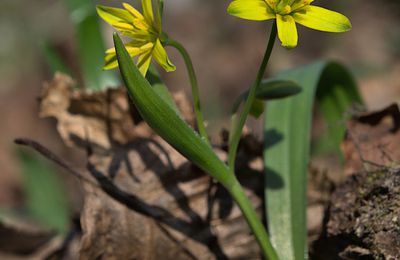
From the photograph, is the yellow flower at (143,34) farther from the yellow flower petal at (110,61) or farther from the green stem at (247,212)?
the green stem at (247,212)

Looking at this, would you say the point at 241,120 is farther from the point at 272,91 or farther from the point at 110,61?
the point at 110,61

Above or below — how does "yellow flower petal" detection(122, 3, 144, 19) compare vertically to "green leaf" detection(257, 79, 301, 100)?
above

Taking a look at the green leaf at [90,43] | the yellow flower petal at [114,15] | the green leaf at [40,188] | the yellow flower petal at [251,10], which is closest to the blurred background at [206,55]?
the green leaf at [40,188]

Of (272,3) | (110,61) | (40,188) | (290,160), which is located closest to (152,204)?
(290,160)

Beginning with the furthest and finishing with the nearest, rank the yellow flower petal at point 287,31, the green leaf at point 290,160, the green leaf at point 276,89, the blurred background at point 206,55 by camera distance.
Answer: the blurred background at point 206,55
the green leaf at point 290,160
the green leaf at point 276,89
the yellow flower petal at point 287,31

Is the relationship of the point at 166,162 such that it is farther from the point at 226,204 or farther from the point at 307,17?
the point at 307,17

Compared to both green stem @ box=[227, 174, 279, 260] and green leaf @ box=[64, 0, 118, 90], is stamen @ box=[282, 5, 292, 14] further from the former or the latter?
green leaf @ box=[64, 0, 118, 90]

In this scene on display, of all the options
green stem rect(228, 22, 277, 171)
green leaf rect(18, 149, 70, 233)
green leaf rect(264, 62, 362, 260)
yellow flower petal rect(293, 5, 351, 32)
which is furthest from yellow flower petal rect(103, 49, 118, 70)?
green leaf rect(18, 149, 70, 233)
